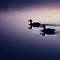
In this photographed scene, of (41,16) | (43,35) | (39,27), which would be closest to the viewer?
(43,35)

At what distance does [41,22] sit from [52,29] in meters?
0.76

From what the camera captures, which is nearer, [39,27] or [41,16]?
[39,27]

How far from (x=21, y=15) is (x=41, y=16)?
1.85 feet

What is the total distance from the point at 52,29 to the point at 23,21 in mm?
1194

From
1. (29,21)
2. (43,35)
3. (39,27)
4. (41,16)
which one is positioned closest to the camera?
(43,35)

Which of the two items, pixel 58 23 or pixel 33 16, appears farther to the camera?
pixel 33 16

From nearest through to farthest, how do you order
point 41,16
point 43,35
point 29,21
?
point 43,35 → point 29,21 → point 41,16

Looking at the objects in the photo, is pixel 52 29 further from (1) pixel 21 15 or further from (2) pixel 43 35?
(1) pixel 21 15

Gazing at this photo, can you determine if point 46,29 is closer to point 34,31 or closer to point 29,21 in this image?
point 34,31

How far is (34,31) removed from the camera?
17.8ft

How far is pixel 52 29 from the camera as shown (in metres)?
5.20

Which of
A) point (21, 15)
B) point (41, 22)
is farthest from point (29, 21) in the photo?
point (21, 15)

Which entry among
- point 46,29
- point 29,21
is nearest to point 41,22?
point 29,21

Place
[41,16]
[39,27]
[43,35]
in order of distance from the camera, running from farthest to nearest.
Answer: [41,16] → [39,27] → [43,35]
